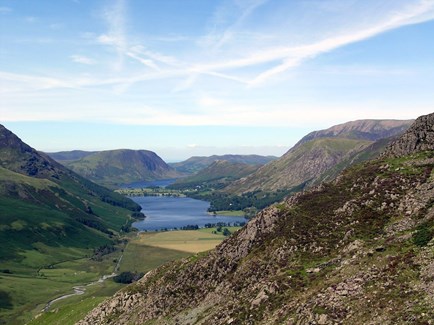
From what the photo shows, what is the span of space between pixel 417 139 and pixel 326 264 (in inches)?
2383

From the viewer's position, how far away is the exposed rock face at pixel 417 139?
395 feet

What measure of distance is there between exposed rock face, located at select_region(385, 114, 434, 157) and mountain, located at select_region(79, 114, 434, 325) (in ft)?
0.99

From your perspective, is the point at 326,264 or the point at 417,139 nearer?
the point at 326,264

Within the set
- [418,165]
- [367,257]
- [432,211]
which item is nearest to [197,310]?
[367,257]

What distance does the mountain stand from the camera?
6644 cm

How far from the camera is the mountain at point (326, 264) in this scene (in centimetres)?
6644

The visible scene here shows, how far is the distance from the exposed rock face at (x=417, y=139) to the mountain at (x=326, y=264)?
30 centimetres

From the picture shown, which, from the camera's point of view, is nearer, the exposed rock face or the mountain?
the mountain

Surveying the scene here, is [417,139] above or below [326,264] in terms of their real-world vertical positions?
above

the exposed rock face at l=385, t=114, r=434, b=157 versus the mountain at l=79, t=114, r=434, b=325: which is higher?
the exposed rock face at l=385, t=114, r=434, b=157

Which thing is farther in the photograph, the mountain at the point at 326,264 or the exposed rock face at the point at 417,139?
the exposed rock face at the point at 417,139

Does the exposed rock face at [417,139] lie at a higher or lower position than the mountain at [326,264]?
higher

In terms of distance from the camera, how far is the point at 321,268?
276 feet

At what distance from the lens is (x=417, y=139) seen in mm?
122938
